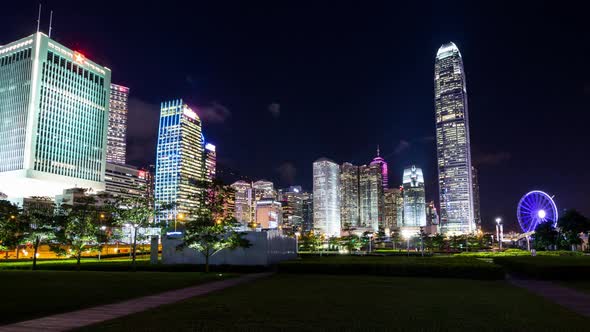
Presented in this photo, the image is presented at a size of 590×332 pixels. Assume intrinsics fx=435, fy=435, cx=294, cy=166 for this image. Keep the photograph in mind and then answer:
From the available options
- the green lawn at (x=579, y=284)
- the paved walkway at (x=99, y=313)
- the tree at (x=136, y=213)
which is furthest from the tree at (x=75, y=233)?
the green lawn at (x=579, y=284)

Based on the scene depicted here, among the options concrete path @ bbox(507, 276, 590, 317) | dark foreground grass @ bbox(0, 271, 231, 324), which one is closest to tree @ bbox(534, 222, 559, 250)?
concrete path @ bbox(507, 276, 590, 317)

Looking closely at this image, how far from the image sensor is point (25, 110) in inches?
5069

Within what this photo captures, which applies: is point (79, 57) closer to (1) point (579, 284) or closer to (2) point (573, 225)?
(2) point (573, 225)

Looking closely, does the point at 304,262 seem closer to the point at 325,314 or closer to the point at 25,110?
the point at 325,314

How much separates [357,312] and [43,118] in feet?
466

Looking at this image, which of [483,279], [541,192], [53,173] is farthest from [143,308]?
[53,173]

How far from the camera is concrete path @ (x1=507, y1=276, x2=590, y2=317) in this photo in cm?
1634

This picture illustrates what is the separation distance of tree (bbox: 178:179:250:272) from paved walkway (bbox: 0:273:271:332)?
33.7 feet

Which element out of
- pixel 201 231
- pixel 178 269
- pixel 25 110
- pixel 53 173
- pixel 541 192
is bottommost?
pixel 178 269

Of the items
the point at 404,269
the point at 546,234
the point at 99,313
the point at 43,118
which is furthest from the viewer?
the point at 43,118

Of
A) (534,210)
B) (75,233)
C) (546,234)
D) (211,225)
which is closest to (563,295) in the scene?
(211,225)

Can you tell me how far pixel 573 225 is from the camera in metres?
69.8

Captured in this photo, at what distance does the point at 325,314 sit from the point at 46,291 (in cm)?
1294

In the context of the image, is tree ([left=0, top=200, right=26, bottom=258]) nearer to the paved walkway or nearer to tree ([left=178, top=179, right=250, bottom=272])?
tree ([left=178, top=179, right=250, bottom=272])
